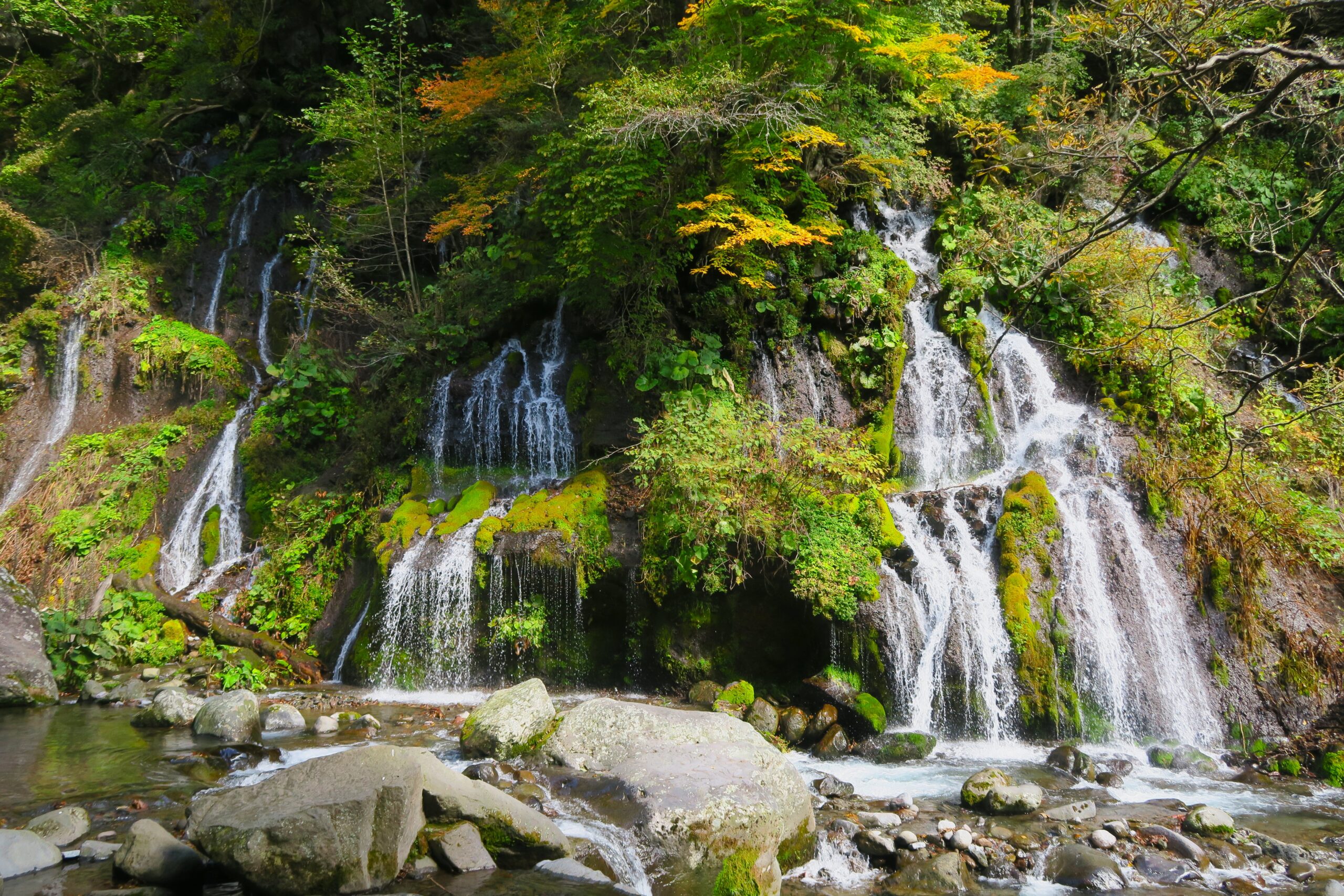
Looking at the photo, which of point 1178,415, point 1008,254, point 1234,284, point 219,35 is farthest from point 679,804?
point 219,35

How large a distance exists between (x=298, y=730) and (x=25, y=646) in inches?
162

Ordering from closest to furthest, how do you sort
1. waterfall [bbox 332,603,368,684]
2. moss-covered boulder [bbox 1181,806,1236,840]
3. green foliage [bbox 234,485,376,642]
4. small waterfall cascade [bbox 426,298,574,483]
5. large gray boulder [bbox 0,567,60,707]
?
moss-covered boulder [bbox 1181,806,1236,840] < large gray boulder [bbox 0,567,60,707] < waterfall [bbox 332,603,368,684] < green foliage [bbox 234,485,376,642] < small waterfall cascade [bbox 426,298,574,483]

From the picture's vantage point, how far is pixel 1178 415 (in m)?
9.60

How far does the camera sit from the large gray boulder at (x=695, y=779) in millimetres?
4844

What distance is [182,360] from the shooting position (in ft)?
44.7

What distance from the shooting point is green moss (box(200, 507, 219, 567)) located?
11.6 metres

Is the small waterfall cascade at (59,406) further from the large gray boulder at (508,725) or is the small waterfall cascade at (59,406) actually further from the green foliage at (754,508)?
the green foliage at (754,508)

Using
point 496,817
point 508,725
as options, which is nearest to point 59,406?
point 508,725

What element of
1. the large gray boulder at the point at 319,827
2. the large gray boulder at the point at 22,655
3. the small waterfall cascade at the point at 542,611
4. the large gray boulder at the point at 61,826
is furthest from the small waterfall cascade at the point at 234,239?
the large gray boulder at the point at 319,827

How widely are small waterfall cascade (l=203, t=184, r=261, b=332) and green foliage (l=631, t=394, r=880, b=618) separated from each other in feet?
37.2

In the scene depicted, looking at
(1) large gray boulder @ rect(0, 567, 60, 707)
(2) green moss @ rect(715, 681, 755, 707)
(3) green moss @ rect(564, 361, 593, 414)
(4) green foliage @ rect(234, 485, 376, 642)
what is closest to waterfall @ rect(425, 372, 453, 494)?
(4) green foliage @ rect(234, 485, 376, 642)

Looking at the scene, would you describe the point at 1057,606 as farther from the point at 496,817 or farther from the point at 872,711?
the point at 496,817

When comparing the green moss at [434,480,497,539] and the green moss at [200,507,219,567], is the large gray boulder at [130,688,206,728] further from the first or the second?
the green moss at [200,507,219,567]

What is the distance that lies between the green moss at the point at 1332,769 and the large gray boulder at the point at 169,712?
426 inches
